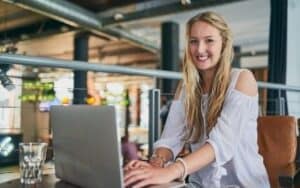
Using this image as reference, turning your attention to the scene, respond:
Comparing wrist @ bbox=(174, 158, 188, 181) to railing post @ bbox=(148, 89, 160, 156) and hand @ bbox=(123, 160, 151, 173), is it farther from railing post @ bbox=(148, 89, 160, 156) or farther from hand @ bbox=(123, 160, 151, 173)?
railing post @ bbox=(148, 89, 160, 156)

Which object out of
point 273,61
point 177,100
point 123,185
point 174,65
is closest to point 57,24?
point 174,65

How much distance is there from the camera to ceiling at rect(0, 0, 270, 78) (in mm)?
6086

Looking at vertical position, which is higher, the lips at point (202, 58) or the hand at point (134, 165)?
the lips at point (202, 58)

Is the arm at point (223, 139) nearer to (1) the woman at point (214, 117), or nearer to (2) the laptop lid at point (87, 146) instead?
(1) the woman at point (214, 117)

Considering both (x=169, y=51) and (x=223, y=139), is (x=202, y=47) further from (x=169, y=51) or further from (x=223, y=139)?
(x=169, y=51)

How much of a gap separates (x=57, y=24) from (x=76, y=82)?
4.03 feet

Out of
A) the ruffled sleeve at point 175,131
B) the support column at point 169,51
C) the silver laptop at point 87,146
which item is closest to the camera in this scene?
the silver laptop at point 87,146

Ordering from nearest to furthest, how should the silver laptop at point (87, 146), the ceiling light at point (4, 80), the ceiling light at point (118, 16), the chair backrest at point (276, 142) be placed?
the silver laptop at point (87, 146)
the chair backrest at point (276, 142)
the ceiling light at point (4, 80)
the ceiling light at point (118, 16)

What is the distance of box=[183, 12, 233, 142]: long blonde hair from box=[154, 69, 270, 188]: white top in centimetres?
2

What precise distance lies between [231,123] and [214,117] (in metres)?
0.09

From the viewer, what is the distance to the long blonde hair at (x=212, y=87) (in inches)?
50.9

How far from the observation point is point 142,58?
40.7 ft

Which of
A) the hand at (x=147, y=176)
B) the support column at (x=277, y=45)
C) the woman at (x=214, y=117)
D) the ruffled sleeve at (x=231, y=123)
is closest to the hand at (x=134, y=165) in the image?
the hand at (x=147, y=176)

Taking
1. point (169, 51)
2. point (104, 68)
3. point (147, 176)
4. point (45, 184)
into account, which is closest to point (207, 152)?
point (147, 176)
